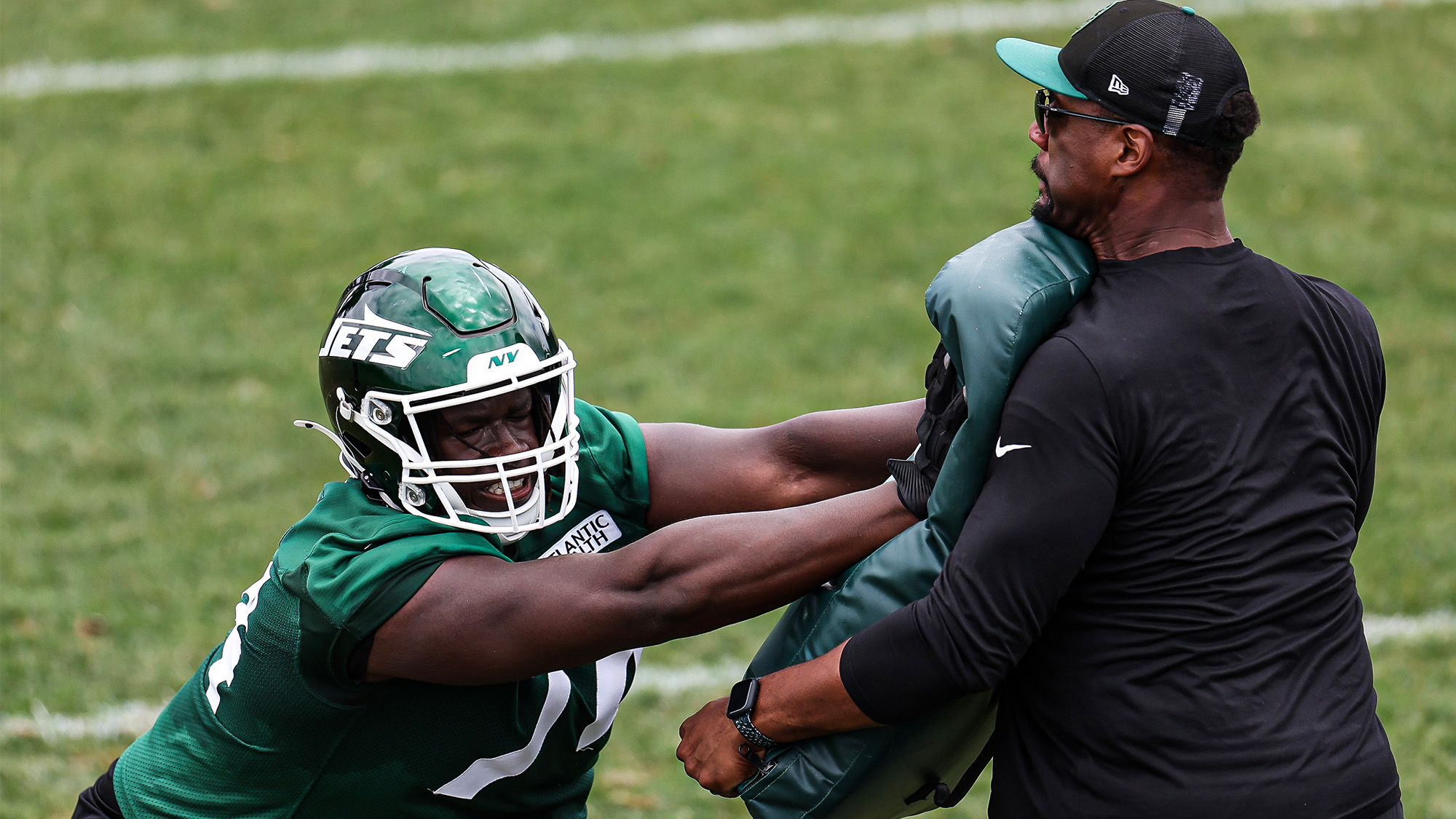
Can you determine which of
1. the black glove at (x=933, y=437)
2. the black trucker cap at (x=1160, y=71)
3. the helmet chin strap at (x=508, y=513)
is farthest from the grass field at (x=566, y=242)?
the black trucker cap at (x=1160, y=71)

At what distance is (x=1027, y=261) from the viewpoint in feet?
9.52

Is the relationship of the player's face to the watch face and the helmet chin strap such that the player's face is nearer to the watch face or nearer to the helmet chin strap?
the helmet chin strap

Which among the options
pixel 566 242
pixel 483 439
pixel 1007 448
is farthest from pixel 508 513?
pixel 566 242

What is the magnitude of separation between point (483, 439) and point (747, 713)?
82cm

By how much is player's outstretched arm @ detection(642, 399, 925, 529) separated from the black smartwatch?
629 mm

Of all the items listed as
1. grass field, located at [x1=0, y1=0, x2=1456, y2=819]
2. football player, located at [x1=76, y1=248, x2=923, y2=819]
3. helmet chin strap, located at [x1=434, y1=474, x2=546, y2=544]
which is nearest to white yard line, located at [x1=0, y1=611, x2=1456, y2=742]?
grass field, located at [x1=0, y1=0, x2=1456, y2=819]

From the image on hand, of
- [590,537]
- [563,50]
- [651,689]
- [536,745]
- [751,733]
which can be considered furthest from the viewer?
[563,50]

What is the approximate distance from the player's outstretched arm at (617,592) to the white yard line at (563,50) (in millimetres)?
8912

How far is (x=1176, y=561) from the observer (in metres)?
2.83

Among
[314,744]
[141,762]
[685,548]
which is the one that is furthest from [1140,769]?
[141,762]

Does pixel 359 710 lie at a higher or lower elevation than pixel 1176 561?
lower

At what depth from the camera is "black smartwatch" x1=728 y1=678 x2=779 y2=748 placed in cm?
312

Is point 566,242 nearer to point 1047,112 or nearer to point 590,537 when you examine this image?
point 590,537

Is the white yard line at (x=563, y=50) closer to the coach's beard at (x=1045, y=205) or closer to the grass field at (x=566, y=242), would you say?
the grass field at (x=566, y=242)
